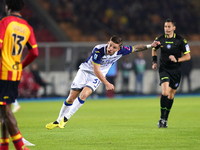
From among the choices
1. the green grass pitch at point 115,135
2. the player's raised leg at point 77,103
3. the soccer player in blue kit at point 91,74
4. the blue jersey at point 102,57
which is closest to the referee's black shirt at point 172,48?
the soccer player in blue kit at point 91,74

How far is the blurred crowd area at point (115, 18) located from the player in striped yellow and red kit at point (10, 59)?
1942cm

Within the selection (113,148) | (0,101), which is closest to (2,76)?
(0,101)

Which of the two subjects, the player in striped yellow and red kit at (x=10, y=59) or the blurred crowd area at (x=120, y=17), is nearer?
the player in striped yellow and red kit at (x=10, y=59)

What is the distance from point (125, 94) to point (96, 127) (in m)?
11.6

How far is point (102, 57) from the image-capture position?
7727 mm

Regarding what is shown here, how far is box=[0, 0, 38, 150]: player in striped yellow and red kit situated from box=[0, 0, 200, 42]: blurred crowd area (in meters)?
19.4

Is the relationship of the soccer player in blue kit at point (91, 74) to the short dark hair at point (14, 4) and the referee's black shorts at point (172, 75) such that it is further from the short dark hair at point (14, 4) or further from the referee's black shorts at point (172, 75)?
the short dark hair at point (14, 4)

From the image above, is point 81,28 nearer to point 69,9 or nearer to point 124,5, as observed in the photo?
point 69,9

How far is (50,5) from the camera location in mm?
26281

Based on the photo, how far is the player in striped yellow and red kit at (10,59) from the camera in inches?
183

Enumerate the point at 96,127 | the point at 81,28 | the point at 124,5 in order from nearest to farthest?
1. the point at 96,127
2. the point at 81,28
3. the point at 124,5

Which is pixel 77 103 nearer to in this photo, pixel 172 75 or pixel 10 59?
pixel 172 75

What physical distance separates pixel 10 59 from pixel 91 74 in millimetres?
3620

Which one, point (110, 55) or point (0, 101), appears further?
point (110, 55)
